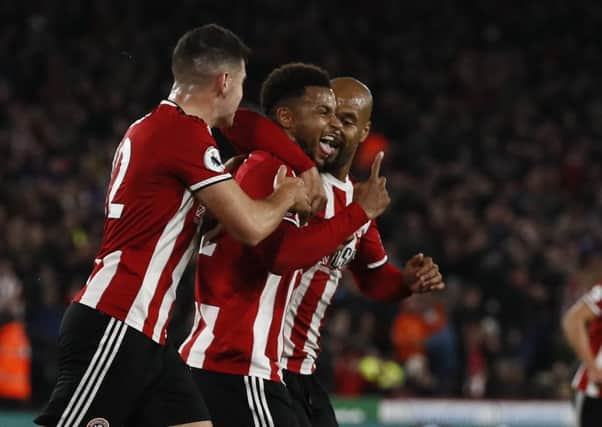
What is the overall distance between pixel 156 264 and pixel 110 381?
17.4 inches

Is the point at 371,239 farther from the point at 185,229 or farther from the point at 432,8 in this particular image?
the point at 432,8

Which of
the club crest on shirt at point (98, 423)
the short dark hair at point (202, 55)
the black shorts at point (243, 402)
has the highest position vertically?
the short dark hair at point (202, 55)

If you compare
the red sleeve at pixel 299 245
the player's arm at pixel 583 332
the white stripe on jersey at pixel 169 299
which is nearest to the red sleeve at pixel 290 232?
the red sleeve at pixel 299 245

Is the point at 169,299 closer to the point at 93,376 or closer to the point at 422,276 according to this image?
the point at 93,376

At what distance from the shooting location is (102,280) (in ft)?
14.6

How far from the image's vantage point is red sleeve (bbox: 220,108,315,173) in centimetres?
485

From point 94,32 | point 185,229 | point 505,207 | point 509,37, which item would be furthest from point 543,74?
point 185,229

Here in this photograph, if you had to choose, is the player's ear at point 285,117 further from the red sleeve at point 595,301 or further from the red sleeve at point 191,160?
the red sleeve at point 595,301

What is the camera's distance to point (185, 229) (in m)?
4.52

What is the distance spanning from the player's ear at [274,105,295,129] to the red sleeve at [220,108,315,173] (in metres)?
0.07

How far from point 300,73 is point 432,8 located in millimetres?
16544

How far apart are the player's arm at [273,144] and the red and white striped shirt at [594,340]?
2406 mm

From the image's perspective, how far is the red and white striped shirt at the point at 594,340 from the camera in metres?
6.82

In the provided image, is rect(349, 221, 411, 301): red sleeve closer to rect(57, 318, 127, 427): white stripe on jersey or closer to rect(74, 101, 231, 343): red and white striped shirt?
rect(74, 101, 231, 343): red and white striped shirt
